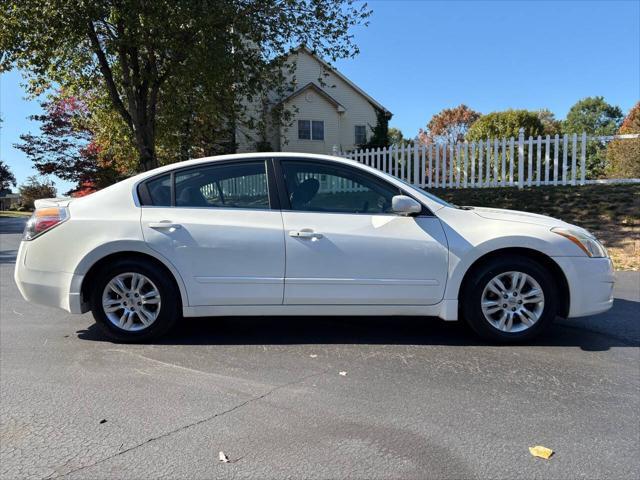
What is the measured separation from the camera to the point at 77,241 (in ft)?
14.2

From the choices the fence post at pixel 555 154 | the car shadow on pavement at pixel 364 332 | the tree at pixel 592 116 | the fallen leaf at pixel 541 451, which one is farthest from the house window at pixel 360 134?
the tree at pixel 592 116

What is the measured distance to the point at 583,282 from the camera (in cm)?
422

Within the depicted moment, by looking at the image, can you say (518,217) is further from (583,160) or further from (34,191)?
(34,191)

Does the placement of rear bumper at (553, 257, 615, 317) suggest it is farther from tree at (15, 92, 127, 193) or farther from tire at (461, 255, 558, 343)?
tree at (15, 92, 127, 193)

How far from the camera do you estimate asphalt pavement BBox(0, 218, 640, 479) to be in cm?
257

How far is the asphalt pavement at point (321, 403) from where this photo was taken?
2570mm

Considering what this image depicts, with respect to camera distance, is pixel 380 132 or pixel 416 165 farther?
pixel 380 132

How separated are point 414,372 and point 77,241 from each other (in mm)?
3052

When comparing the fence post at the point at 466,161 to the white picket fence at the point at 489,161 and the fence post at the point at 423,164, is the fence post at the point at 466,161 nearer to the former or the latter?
the white picket fence at the point at 489,161

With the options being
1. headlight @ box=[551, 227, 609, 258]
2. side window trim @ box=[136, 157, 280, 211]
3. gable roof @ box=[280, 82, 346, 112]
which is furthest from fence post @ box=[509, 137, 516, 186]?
gable roof @ box=[280, 82, 346, 112]

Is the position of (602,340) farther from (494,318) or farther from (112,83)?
(112,83)

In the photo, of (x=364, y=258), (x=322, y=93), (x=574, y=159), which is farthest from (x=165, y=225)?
(x=322, y=93)

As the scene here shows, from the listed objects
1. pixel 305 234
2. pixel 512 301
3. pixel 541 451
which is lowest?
pixel 541 451

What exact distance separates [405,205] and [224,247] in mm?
1583
